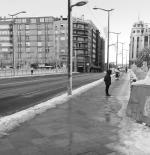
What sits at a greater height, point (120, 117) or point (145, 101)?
point (145, 101)

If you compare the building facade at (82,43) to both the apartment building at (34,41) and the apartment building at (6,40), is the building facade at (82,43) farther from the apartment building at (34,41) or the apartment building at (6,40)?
the apartment building at (6,40)

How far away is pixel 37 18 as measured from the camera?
117 meters

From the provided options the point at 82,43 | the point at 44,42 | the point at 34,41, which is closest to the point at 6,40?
the point at 34,41

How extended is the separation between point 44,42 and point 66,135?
4489 inches

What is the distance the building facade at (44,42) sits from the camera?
113500 mm

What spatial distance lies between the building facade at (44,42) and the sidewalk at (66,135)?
Answer: 10265 centimetres

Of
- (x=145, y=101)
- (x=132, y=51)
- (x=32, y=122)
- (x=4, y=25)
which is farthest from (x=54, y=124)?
(x=132, y=51)

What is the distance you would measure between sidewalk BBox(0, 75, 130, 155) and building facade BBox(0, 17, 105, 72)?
102647 mm

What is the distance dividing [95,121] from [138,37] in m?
187

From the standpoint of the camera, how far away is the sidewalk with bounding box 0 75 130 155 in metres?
4.84

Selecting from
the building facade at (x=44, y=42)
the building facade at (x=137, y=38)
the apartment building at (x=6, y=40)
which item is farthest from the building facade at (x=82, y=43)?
the building facade at (x=137, y=38)

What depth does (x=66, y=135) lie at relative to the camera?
5.79 m

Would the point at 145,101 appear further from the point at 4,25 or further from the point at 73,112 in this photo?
the point at 4,25

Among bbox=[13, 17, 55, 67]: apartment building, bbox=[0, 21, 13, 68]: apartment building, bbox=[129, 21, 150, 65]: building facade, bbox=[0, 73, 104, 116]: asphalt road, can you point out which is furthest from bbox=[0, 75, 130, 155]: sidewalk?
bbox=[129, 21, 150, 65]: building facade
